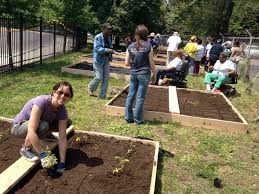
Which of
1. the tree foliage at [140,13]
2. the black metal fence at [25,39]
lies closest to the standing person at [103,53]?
the black metal fence at [25,39]

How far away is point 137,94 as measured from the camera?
7262mm

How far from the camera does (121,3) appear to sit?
2589cm

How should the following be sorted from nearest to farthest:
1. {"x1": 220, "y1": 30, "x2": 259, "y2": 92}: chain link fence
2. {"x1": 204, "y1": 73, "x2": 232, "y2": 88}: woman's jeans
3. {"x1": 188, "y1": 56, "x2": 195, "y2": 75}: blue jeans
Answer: {"x1": 204, "y1": 73, "x2": 232, "y2": 88}: woman's jeans
{"x1": 220, "y1": 30, "x2": 259, "y2": 92}: chain link fence
{"x1": 188, "y1": 56, "x2": 195, "y2": 75}: blue jeans

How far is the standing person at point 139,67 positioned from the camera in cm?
691

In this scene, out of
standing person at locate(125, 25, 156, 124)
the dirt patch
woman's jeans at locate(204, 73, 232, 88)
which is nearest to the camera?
standing person at locate(125, 25, 156, 124)

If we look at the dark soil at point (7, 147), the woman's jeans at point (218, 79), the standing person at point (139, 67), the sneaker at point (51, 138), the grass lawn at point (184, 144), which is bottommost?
the grass lawn at point (184, 144)

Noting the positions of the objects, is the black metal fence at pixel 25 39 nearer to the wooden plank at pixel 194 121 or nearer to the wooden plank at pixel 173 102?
the wooden plank at pixel 173 102

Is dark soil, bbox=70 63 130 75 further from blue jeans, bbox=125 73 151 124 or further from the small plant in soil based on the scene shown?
the small plant in soil

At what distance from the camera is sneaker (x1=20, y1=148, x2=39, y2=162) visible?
15.3ft

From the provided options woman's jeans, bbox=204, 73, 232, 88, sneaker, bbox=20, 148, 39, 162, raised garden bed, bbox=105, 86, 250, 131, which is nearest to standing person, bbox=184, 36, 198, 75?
woman's jeans, bbox=204, 73, 232, 88

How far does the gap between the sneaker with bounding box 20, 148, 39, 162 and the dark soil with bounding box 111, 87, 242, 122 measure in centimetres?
384

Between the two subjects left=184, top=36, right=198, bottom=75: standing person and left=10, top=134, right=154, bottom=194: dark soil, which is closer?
left=10, top=134, right=154, bottom=194: dark soil

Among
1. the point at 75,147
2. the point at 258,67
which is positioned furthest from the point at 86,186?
the point at 258,67

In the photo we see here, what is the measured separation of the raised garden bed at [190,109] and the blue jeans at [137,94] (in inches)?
16.2
